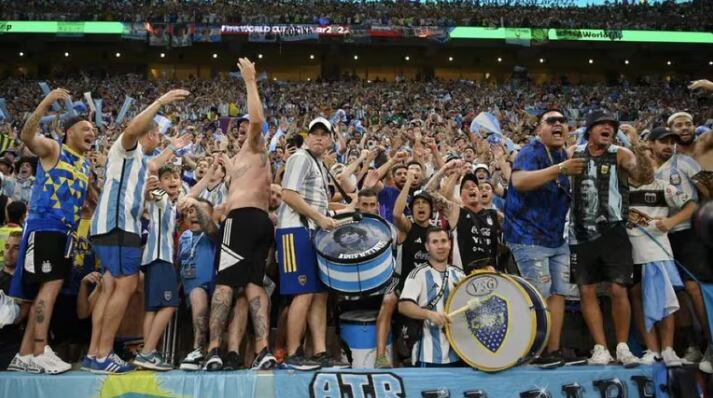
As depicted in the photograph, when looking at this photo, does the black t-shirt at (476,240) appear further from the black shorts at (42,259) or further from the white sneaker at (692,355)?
the black shorts at (42,259)

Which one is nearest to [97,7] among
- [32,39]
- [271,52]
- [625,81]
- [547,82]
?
[32,39]

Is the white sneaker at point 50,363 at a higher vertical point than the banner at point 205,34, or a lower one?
lower

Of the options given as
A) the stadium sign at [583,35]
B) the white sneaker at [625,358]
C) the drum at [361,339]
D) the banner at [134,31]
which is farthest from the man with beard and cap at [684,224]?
the banner at [134,31]

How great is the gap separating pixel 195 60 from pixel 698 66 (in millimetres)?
31883

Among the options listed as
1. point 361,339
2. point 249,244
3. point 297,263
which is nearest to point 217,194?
point 249,244

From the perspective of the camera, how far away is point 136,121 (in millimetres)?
5078

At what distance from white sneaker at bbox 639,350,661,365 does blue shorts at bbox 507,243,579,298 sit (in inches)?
29.7

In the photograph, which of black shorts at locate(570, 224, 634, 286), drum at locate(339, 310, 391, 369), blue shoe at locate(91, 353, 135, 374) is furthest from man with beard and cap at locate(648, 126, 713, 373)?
blue shoe at locate(91, 353, 135, 374)

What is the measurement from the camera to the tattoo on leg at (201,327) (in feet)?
17.6

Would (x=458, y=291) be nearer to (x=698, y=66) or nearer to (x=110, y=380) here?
(x=110, y=380)

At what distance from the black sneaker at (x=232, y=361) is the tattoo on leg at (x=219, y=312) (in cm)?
15

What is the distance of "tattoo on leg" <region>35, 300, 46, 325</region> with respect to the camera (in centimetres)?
504

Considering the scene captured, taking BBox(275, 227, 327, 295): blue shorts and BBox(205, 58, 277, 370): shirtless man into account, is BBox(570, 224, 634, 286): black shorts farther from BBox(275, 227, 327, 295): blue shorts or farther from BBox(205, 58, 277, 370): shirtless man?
BBox(205, 58, 277, 370): shirtless man

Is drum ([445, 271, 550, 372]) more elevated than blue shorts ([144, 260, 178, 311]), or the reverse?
blue shorts ([144, 260, 178, 311])
